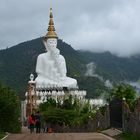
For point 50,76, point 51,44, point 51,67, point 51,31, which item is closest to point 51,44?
point 51,44

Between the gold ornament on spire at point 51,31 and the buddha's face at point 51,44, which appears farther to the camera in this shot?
the gold ornament on spire at point 51,31

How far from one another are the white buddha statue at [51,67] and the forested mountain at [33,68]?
75.0ft

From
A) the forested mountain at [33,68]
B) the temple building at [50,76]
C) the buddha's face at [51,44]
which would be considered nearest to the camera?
the temple building at [50,76]

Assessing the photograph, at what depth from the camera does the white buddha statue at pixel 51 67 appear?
82312mm

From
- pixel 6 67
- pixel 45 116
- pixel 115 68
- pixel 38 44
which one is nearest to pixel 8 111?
pixel 45 116

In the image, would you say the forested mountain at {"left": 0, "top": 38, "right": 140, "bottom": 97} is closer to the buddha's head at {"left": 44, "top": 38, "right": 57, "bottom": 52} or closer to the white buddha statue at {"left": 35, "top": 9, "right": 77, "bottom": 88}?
the white buddha statue at {"left": 35, "top": 9, "right": 77, "bottom": 88}

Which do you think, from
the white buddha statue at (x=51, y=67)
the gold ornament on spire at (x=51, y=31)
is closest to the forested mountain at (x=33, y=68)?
the white buddha statue at (x=51, y=67)

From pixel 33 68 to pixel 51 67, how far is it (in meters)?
47.8

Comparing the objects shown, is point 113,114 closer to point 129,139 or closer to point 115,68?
point 129,139

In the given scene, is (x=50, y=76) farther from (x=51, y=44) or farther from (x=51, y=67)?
(x=51, y=44)

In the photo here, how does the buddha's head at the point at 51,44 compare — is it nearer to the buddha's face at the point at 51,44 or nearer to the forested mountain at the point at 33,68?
the buddha's face at the point at 51,44

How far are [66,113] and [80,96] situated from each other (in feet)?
72.7

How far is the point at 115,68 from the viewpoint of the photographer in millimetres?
188625

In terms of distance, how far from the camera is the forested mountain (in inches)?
4835
